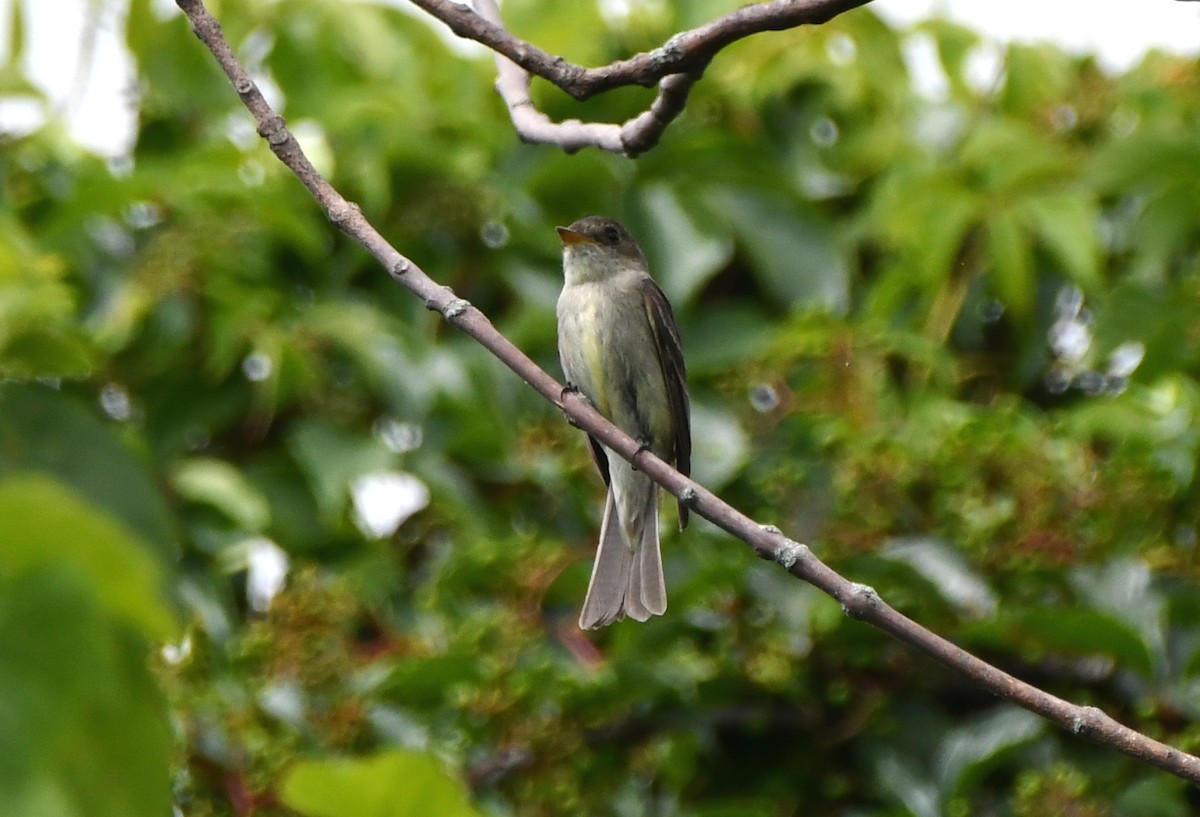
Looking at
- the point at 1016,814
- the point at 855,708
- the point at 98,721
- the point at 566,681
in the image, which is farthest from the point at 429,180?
the point at 98,721

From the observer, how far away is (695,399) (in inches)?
179

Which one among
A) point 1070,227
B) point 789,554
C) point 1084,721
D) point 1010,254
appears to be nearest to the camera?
point 1084,721

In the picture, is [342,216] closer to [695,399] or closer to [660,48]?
[660,48]

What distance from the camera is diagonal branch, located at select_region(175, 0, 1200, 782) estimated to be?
78.0 inches

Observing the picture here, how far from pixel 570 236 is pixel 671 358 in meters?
0.58

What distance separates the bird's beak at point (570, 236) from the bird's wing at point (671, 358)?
33 centimetres

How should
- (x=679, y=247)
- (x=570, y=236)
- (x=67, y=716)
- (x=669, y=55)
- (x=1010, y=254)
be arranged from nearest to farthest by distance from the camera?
1. (x=67, y=716)
2. (x=669, y=55)
3. (x=570, y=236)
4. (x=1010, y=254)
5. (x=679, y=247)

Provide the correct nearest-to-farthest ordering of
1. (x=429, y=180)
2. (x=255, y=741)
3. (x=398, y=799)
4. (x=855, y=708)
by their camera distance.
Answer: (x=398, y=799), (x=255, y=741), (x=855, y=708), (x=429, y=180)

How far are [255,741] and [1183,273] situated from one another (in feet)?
9.44

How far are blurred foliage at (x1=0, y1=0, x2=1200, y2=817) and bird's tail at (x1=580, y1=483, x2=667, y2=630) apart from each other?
0.12m

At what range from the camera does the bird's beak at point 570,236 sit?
13.1 feet

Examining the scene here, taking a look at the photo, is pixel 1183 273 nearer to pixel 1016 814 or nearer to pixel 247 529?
pixel 1016 814

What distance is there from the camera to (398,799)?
Answer: 167 centimetres

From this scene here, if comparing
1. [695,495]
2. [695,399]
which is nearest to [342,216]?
[695,495]
